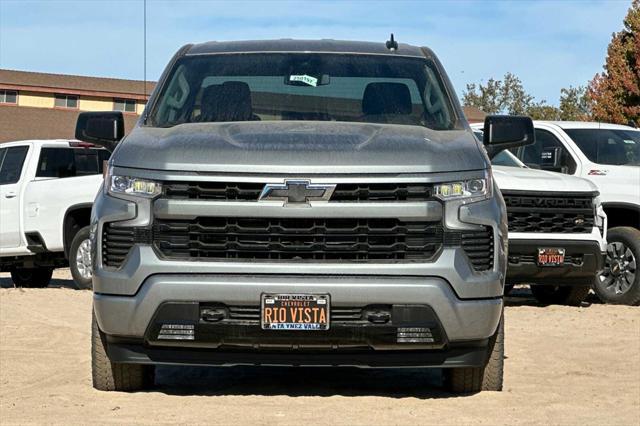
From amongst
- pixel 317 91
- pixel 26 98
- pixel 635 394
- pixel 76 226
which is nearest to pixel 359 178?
pixel 317 91

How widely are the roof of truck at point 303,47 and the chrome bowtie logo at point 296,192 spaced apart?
1.92 meters

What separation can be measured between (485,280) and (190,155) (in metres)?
1.66

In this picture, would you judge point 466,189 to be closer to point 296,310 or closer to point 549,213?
point 296,310

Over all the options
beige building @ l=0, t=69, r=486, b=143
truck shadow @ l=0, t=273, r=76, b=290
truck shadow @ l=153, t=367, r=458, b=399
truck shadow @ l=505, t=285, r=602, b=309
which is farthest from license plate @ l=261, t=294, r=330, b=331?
beige building @ l=0, t=69, r=486, b=143

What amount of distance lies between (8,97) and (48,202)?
34.1 m

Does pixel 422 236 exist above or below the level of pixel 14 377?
above

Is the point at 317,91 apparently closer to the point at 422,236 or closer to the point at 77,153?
the point at 422,236

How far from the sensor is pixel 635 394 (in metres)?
8.00

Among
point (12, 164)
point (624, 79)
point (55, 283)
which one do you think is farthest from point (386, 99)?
point (624, 79)

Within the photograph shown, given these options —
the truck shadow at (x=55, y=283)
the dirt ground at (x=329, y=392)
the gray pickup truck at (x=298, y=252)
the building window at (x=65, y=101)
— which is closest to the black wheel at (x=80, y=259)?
the truck shadow at (x=55, y=283)

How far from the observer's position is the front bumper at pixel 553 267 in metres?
12.6

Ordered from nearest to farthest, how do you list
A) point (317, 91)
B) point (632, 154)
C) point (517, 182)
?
point (317, 91) < point (517, 182) < point (632, 154)

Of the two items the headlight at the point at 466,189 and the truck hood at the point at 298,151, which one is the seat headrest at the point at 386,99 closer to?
the truck hood at the point at 298,151

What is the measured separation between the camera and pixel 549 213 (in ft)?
41.8
